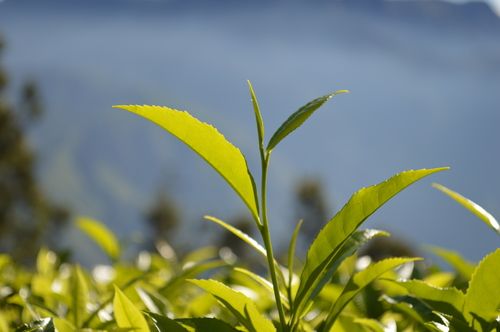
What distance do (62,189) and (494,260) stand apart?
166m

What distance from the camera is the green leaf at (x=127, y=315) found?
2.35 feet

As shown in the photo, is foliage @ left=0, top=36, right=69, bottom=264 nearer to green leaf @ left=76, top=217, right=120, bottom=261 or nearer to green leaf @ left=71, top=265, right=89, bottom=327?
green leaf @ left=76, top=217, right=120, bottom=261

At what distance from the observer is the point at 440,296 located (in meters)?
0.81

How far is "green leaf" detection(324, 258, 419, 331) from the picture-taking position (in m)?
0.75

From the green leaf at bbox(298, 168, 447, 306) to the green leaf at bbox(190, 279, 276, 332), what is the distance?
0.18 feet

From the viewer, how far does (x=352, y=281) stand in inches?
31.3

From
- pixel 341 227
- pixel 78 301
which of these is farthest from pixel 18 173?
pixel 341 227

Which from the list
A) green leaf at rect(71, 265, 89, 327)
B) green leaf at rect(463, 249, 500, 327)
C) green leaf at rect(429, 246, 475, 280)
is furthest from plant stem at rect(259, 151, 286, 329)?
green leaf at rect(429, 246, 475, 280)

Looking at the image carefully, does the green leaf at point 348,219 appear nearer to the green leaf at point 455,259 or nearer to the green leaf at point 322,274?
the green leaf at point 322,274

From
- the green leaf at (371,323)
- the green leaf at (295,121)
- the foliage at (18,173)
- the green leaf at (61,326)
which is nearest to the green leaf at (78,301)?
the green leaf at (61,326)

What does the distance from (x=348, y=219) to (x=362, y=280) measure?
13 cm

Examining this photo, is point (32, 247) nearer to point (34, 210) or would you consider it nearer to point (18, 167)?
point (34, 210)

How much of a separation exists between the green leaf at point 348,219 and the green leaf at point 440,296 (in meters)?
0.14

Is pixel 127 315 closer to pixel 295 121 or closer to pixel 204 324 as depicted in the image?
pixel 204 324
